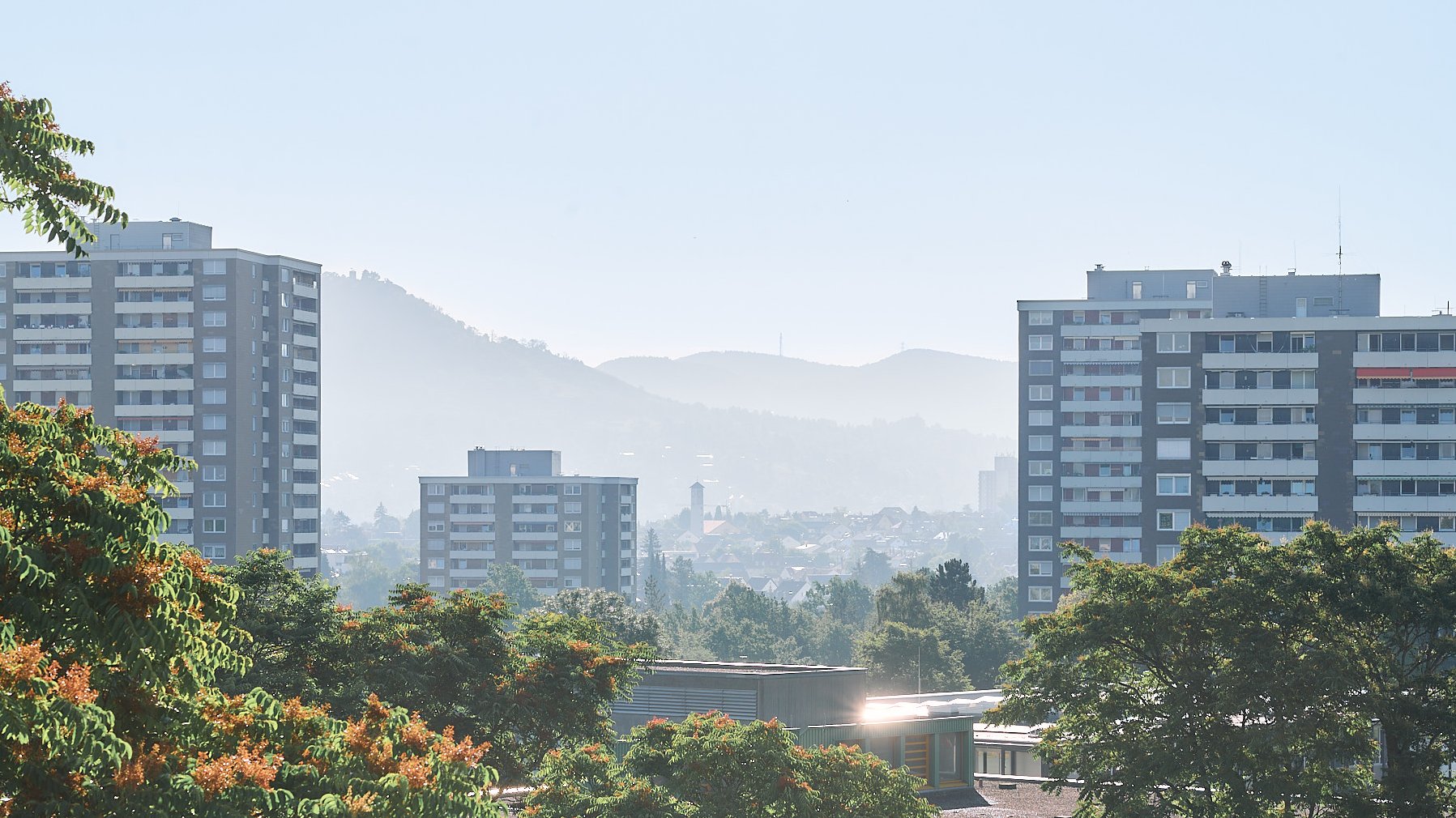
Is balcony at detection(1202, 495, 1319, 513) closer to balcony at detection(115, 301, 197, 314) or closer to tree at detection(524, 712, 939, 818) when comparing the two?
tree at detection(524, 712, 939, 818)

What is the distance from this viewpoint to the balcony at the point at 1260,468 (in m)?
110

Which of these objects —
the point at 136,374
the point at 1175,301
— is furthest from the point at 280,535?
the point at 1175,301

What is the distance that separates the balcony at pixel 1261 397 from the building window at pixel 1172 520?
8.43 meters

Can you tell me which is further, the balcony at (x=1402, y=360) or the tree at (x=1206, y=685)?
the balcony at (x=1402, y=360)

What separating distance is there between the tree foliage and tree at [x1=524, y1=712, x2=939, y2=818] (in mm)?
9281

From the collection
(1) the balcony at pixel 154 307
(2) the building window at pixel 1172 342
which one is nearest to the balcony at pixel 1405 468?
(2) the building window at pixel 1172 342

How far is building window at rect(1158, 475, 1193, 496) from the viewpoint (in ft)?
373

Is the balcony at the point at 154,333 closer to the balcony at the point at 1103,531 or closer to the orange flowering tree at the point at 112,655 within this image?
the balcony at the point at 1103,531

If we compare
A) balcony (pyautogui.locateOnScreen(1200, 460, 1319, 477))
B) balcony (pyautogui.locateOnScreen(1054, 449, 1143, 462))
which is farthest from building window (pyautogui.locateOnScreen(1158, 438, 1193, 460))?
balcony (pyautogui.locateOnScreen(1054, 449, 1143, 462))

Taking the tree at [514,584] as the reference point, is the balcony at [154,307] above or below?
above

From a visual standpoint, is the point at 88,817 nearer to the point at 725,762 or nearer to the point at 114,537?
the point at 114,537

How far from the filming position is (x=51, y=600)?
1386 cm

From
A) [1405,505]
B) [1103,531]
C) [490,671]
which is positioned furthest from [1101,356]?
[490,671]

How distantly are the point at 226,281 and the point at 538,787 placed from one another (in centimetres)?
10651
